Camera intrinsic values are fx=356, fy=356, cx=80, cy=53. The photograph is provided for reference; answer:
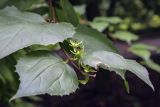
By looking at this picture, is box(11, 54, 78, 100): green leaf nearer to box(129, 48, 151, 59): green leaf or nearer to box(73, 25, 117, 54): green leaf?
box(73, 25, 117, 54): green leaf

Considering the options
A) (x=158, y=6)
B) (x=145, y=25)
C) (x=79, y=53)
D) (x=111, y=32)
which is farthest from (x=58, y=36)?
(x=145, y=25)

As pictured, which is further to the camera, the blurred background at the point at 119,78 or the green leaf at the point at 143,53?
the blurred background at the point at 119,78

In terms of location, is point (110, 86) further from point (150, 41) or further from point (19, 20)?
point (19, 20)

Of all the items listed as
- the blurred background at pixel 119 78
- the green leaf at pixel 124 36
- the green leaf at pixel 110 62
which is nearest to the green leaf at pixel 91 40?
the green leaf at pixel 110 62

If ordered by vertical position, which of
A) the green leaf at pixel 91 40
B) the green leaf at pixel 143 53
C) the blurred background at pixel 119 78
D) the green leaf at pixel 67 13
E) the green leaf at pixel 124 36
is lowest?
the blurred background at pixel 119 78

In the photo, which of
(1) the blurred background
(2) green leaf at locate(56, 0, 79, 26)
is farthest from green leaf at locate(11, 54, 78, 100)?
(1) the blurred background

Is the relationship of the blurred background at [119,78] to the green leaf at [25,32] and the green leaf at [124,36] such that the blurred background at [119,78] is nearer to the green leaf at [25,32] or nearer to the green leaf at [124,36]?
the green leaf at [124,36]

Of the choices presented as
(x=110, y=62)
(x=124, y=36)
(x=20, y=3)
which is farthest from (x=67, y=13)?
(x=124, y=36)

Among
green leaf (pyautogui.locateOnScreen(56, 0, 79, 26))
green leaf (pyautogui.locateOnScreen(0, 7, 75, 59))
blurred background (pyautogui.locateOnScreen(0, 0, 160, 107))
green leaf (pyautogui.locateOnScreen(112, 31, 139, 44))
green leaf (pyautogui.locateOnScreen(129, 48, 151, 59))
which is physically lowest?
blurred background (pyautogui.locateOnScreen(0, 0, 160, 107))
